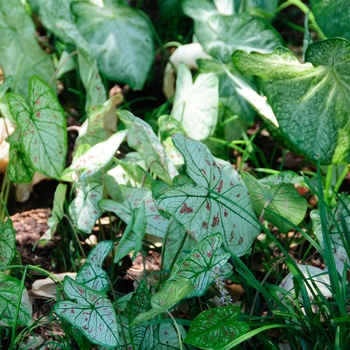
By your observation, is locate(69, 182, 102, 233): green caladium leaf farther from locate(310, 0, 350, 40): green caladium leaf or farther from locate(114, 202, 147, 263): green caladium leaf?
locate(310, 0, 350, 40): green caladium leaf

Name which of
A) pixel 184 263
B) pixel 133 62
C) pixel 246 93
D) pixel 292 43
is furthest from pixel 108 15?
pixel 184 263

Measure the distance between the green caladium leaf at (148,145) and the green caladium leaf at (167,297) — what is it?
437 millimetres

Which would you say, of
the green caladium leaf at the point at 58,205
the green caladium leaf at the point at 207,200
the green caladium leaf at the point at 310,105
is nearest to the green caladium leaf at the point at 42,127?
the green caladium leaf at the point at 58,205

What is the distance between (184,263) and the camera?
1.04m

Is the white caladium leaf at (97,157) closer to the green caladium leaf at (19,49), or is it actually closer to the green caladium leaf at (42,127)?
the green caladium leaf at (42,127)

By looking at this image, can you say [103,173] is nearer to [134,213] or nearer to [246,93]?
[134,213]

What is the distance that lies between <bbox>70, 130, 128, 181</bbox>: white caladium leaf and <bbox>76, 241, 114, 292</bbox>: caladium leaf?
20 centimetres

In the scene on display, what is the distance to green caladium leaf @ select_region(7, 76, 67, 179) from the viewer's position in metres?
1.34

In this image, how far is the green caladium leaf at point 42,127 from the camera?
1.34 meters

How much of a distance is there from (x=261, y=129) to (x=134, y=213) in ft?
2.56

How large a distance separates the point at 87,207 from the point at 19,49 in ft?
2.05

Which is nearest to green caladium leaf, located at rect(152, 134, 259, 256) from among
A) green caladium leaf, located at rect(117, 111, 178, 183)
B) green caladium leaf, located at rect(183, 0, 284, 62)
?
green caladium leaf, located at rect(117, 111, 178, 183)

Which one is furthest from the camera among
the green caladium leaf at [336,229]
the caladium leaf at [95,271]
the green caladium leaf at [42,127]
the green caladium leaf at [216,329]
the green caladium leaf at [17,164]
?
the green caladium leaf at [17,164]

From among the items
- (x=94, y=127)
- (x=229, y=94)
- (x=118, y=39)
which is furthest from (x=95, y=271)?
(x=118, y=39)
